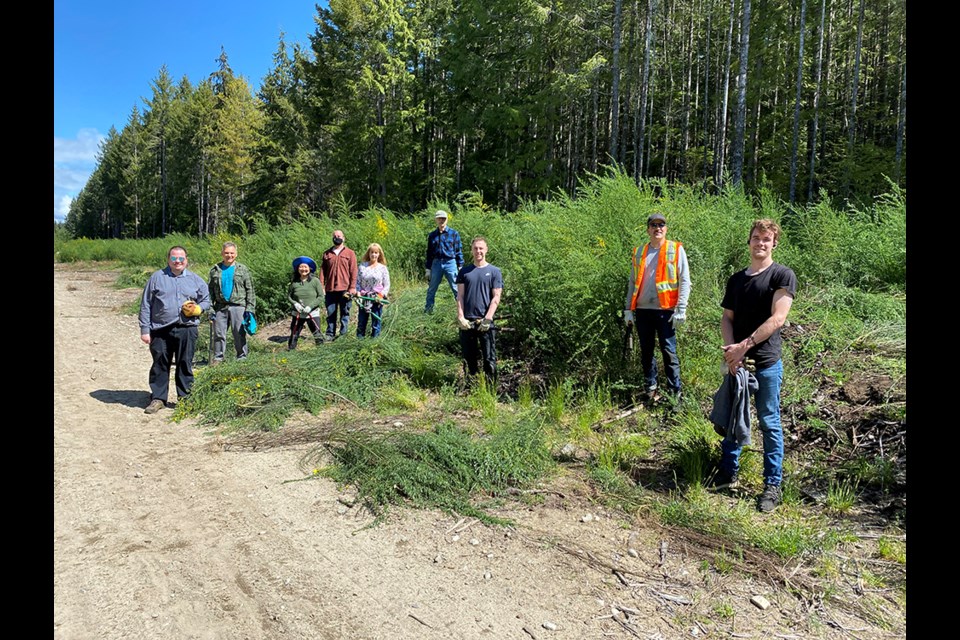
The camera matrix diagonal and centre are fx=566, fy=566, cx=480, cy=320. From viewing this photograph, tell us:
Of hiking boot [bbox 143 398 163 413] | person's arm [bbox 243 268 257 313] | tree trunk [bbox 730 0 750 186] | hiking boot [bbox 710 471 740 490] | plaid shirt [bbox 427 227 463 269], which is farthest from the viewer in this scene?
tree trunk [bbox 730 0 750 186]

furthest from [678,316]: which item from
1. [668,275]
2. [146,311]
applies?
[146,311]

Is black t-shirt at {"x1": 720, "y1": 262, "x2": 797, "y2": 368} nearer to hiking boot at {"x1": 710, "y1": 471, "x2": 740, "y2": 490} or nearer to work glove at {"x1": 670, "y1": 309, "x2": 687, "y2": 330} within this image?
hiking boot at {"x1": 710, "y1": 471, "x2": 740, "y2": 490}

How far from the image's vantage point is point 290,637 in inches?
111

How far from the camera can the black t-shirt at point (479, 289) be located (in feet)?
21.7

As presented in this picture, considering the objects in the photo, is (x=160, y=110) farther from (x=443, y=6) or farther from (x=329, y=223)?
(x=329, y=223)

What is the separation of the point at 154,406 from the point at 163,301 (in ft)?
3.99

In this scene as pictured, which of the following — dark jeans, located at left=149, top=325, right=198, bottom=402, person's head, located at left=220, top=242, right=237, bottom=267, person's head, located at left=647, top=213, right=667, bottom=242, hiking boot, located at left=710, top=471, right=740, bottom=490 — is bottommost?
hiking boot, located at left=710, top=471, right=740, bottom=490

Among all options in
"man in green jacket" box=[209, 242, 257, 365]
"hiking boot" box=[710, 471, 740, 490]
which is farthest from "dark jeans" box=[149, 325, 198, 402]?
"hiking boot" box=[710, 471, 740, 490]

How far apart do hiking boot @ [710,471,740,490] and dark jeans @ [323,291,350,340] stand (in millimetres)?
6471

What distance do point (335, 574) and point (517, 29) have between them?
27.3 meters

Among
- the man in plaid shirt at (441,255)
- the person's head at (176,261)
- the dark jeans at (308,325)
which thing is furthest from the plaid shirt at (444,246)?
the person's head at (176,261)

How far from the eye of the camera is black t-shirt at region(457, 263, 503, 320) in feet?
21.7

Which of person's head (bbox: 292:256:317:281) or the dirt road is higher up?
person's head (bbox: 292:256:317:281)
